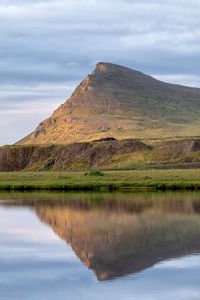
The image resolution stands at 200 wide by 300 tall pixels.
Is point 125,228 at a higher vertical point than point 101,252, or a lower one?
lower

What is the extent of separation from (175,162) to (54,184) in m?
43.6

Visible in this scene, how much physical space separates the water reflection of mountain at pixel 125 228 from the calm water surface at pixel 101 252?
23mm

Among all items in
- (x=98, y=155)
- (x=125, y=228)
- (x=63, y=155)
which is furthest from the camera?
(x=63, y=155)

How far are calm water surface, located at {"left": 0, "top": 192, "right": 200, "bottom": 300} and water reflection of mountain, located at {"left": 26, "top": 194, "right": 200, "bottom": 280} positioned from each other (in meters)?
0.02

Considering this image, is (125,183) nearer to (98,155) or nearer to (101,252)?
(101,252)

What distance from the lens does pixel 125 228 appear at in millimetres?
29922

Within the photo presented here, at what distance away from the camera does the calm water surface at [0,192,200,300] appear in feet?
56.9

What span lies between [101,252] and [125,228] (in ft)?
22.9

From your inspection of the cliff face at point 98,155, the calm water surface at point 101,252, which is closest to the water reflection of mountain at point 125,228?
the calm water surface at point 101,252

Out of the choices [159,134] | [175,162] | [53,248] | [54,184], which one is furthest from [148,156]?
[53,248]

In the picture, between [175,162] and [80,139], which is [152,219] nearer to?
[175,162]

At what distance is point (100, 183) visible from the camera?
2405 inches

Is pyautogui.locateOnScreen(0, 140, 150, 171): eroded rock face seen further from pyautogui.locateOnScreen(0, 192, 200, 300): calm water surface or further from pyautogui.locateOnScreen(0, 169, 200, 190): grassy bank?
pyautogui.locateOnScreen(0, 192, 200, 300): calm water surface

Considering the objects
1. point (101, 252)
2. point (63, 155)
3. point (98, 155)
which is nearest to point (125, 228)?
point (101, 252)
